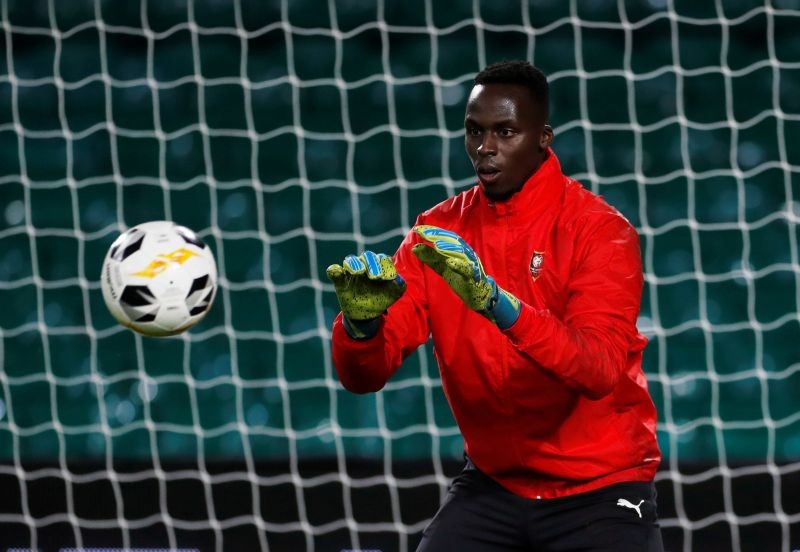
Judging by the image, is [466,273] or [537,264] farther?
[537,264]

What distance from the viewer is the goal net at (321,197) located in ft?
16.7

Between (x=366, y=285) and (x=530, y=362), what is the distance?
38 centimetres

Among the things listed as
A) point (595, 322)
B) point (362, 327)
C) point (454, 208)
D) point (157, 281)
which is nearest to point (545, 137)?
point (454, 208)

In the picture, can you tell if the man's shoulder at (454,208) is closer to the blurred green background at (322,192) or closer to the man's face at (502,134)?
the man's face at (502,134)

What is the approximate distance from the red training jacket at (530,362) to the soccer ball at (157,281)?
0.76m

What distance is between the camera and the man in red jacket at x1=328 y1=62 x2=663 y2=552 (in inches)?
90.9

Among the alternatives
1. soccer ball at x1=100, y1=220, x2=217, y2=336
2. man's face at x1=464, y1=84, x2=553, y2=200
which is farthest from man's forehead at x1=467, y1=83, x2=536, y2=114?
soccer ball at x1=100, y1=220, x2=217, y2=336

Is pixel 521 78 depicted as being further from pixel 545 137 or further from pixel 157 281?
pixel 157 281

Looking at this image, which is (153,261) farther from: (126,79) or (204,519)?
(126,79)

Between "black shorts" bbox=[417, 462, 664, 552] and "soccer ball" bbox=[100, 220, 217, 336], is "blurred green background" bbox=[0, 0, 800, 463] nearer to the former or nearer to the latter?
"soccer ball" bbox=[100, 220, 217, 336]

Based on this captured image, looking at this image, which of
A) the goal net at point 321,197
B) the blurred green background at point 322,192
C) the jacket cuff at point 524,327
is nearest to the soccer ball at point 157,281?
the jacket cuff at point 524,327

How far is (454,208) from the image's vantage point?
2.56 metres

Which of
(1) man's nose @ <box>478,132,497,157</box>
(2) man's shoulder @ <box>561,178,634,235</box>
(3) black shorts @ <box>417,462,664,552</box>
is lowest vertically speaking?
(3) black shorts @ <box>417,462,664,552</box>

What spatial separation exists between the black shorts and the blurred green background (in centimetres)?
254
